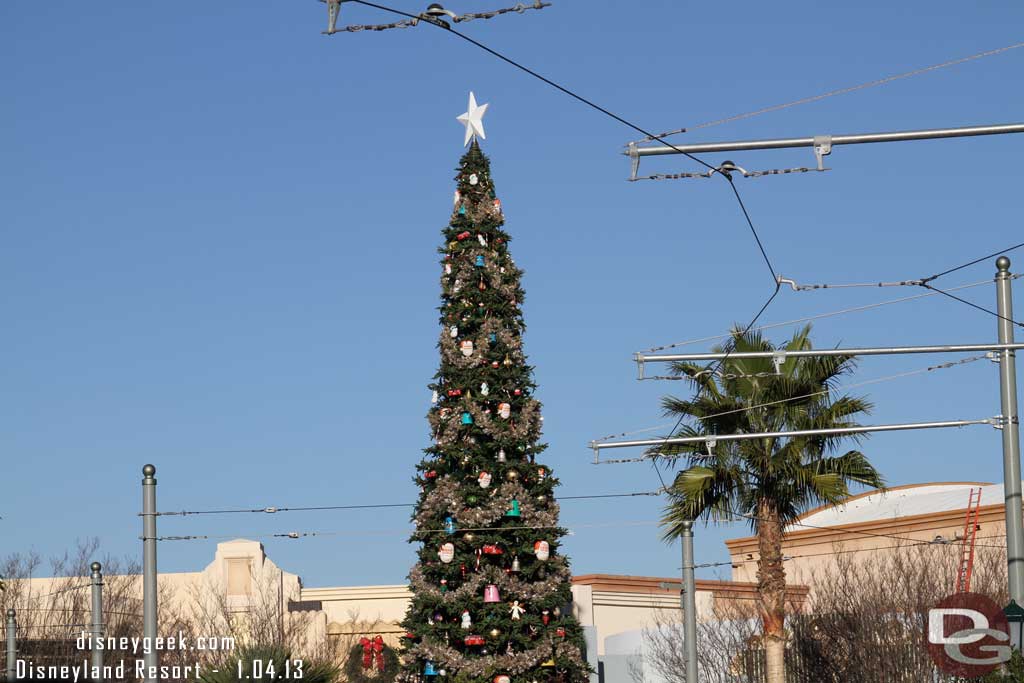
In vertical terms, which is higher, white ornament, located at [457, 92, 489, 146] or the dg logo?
white ornament, located at [457, 92, 489, 146]

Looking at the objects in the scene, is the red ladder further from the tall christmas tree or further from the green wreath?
the green wreath

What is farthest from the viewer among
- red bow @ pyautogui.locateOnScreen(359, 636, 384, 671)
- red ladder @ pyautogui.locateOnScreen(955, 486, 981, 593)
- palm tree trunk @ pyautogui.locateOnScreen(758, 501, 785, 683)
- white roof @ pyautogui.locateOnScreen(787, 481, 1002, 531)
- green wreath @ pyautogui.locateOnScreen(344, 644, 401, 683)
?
white roof @ pyautogui.locateOnScreen(787, 481, 1002, 531)

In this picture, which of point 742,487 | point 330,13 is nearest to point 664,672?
point 742,487

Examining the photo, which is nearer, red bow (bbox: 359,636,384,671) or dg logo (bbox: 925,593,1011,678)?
dg logo (bbox: 925,593,1011,678)

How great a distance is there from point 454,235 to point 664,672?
20.6m

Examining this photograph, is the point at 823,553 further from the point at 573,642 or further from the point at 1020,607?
the point at 1020,607

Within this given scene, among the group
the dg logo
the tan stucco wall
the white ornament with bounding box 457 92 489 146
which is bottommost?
the dg logo

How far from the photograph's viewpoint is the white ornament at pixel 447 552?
2884 cm

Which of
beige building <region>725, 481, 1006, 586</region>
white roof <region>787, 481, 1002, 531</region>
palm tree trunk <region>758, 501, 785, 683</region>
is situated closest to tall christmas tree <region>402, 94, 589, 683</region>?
palm tree trunk <region>758, 501, 785, 683</region>

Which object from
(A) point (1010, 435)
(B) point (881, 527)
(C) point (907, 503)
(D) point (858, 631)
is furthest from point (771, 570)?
(C) point (907, 503)

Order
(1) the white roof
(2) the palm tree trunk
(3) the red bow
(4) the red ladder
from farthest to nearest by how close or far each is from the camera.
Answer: (1) the white roof
(3) the red bow
(4) the red ladder
(2) the palm tree trunk

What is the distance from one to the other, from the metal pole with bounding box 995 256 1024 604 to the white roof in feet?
103

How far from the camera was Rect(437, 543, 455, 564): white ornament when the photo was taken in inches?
1136

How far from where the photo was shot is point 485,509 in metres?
28.8
